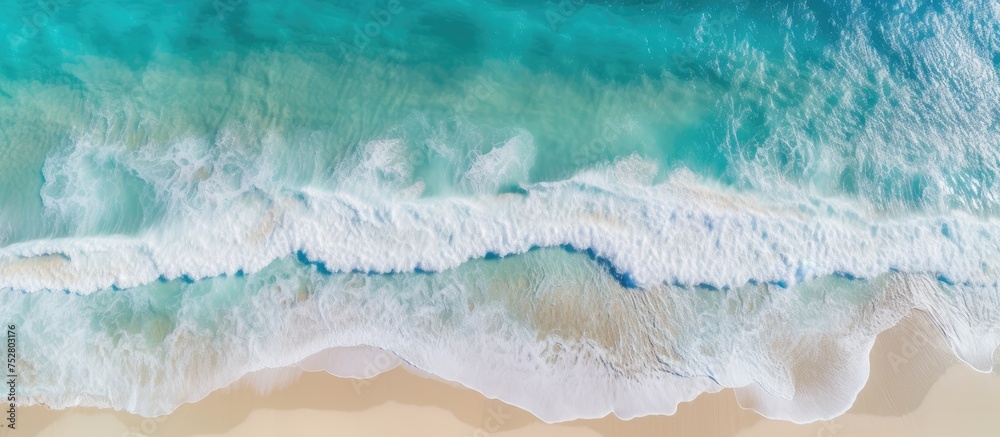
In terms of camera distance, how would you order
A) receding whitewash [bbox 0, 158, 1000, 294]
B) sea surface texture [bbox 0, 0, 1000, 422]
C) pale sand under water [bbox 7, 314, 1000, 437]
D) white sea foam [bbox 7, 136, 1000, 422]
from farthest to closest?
receding whitewash [bbox 0, 158, 1000, 294], sea surface texture [bbox 0, 0, 1000, 422], white sea foam [bbox 7, 136, 1000, 422], pale sand under water [bbox 7, 314, 1000, 437]

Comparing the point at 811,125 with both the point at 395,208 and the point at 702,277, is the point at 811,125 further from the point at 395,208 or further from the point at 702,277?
the point at 395,208

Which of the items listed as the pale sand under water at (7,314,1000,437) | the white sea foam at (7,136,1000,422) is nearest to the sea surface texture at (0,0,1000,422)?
the white sea foam at (7,136,1000,422)

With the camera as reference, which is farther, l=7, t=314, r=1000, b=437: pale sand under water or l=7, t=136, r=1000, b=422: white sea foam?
l=7, t=136, r=1000, b=422: white sea foam

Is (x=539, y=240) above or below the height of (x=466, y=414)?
above

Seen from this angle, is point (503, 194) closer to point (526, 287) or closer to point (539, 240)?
point (539, 240)

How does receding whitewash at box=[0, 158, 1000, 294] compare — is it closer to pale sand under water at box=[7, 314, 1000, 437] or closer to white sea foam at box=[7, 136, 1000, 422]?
white sea foam at box=[7, 136, 1000, 422]

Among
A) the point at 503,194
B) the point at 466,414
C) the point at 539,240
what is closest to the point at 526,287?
the point at 539,240
